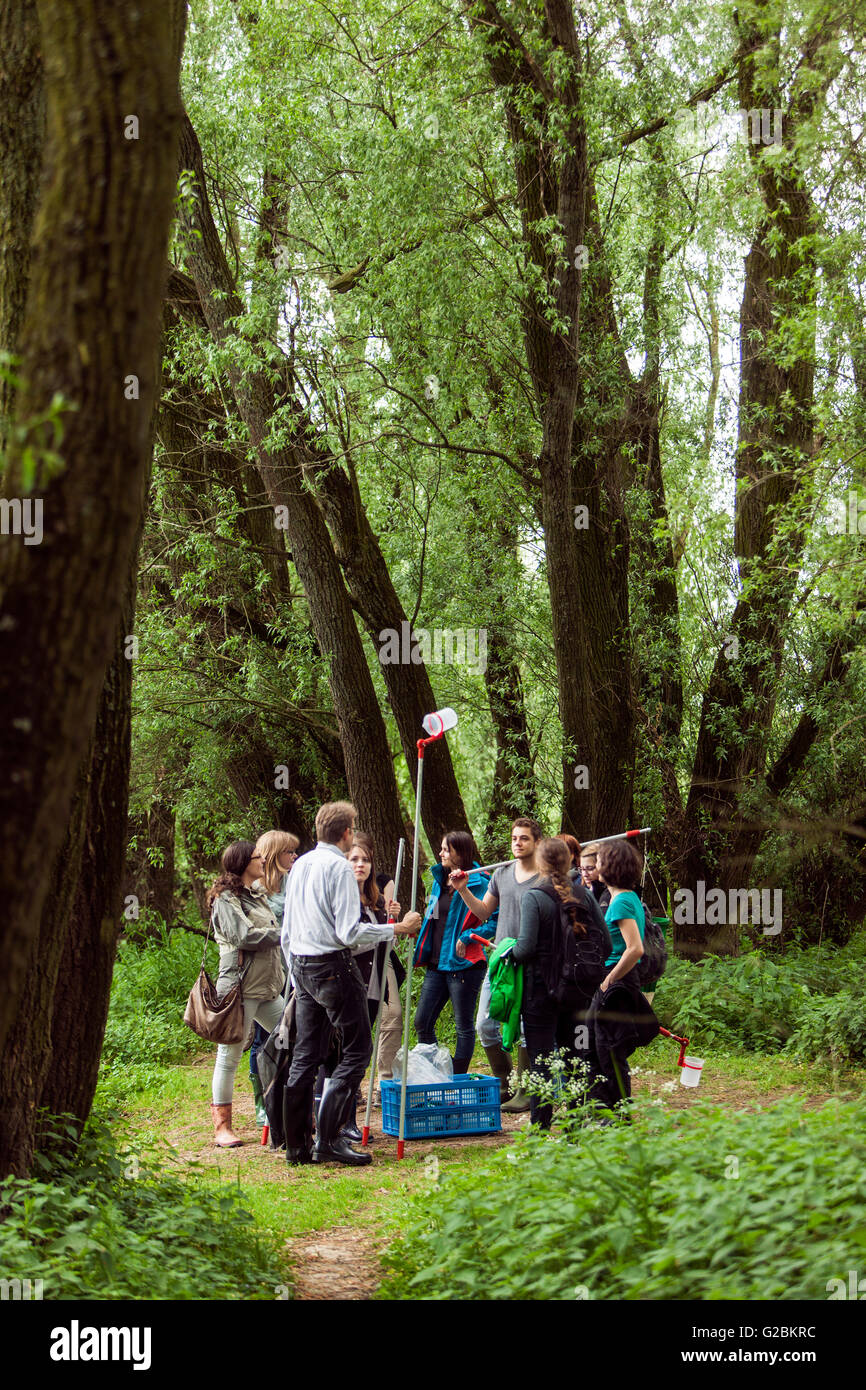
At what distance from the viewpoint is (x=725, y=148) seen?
1470cm

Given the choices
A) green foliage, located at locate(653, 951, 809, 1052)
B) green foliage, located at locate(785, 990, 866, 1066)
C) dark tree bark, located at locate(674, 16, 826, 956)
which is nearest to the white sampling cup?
green foliage, located at locate(785, 990, 866, 1066)

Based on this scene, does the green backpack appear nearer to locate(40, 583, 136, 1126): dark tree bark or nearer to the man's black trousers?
the man's black trousers

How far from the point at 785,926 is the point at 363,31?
448 inches

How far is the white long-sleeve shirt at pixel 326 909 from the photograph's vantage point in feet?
24.7

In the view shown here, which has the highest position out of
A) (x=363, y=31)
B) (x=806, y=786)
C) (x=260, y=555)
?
(x=363, y=31)

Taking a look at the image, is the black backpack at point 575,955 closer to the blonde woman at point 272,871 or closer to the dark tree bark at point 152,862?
the blonde woman at point 272,871

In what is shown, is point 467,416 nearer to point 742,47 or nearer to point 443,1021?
point 742,47

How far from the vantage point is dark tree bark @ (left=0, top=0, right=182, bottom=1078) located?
3012mm

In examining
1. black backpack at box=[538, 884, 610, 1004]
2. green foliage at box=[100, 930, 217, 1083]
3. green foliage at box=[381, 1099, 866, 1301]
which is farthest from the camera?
green foliage at box=[100, 930, 217, 1083]

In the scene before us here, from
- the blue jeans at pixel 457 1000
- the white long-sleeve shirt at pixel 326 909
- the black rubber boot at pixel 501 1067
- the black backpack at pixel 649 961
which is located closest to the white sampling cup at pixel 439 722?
the white long-sleeve shirt at pixel 326 909

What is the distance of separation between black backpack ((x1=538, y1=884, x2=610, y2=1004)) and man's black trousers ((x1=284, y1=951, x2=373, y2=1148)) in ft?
4.01

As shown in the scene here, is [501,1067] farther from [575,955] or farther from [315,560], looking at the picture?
[315,560]

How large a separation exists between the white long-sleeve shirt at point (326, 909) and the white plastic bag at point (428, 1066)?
157 cm

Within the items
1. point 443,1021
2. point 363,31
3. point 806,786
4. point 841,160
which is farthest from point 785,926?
point 363,31
